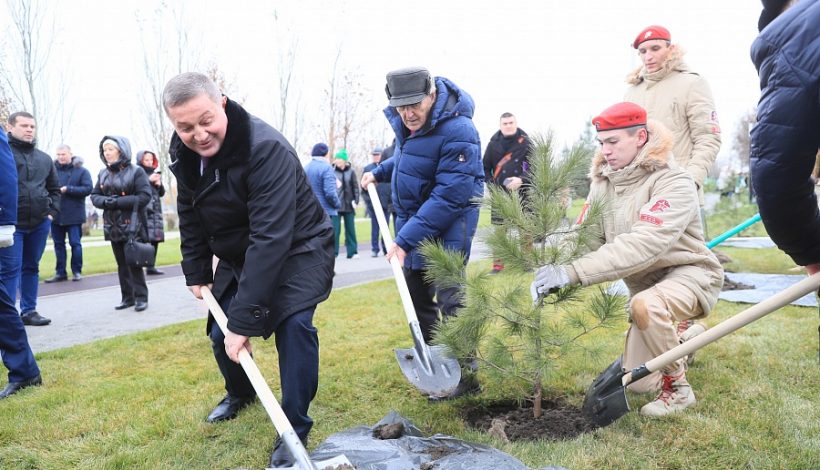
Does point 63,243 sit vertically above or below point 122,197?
below

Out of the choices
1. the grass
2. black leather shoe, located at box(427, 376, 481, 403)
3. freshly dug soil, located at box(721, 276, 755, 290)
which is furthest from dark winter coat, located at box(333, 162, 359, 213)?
black leather shoe, located at box(427, 376, 481, 403)

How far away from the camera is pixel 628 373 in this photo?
9.18ft

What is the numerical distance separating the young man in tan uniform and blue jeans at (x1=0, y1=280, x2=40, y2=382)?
3314 mm

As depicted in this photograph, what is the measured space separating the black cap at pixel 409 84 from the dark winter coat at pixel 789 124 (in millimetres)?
1868

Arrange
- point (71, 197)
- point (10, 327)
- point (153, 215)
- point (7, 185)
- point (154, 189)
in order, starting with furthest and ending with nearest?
point (71, 197)
point (154, 189)
point (153, 215)
point (7, 185)
point (10, 327)

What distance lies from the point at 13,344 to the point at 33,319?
256 centimetres

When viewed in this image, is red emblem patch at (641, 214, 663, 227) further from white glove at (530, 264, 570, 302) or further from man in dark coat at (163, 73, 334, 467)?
man in dark coat at (163, 73, 334, 467)

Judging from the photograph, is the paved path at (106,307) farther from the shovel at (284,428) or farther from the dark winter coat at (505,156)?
the dark winter coat at (505,156)

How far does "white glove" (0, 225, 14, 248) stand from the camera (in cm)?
401

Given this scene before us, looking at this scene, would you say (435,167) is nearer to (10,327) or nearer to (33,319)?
(10,327)

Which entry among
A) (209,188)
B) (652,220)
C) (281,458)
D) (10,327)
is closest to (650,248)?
(652,220)

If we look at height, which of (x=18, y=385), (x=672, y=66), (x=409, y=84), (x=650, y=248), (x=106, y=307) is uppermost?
(x=672, y=66)

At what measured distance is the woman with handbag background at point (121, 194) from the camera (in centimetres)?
636

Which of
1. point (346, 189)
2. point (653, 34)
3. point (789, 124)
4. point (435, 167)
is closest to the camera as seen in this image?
point (789, 124)
